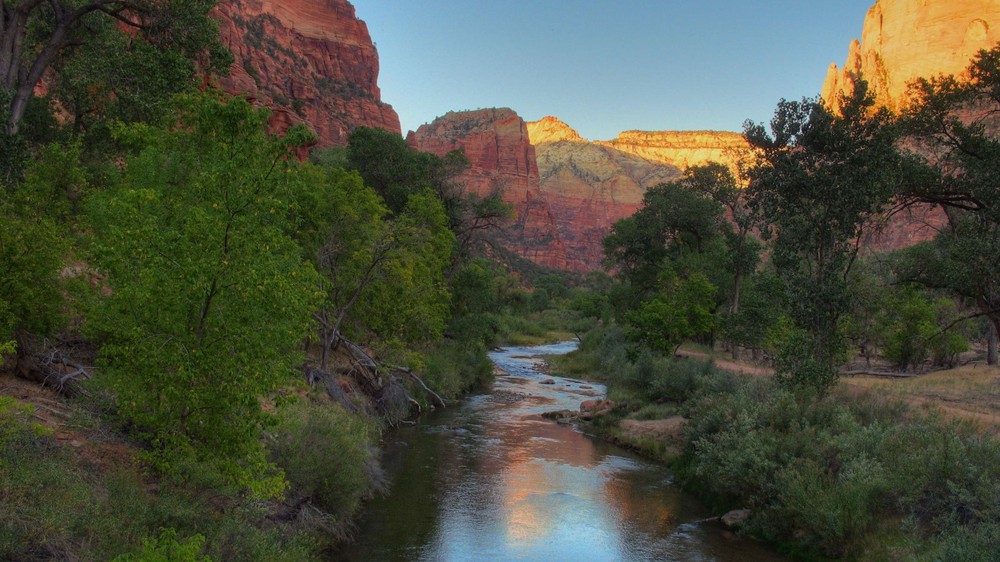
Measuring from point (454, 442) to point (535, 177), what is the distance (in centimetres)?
16949

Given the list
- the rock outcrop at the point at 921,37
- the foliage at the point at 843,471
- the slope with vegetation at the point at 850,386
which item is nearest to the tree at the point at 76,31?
the foliage at the point at 843,471

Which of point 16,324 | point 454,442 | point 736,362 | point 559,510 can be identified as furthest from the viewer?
point 736,362

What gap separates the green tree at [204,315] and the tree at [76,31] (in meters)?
6.54

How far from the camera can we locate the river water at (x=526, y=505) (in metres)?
13.9

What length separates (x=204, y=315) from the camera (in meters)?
8.62

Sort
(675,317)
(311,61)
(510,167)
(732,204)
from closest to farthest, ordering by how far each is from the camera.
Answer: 1. (675,317)
2. (732,204)
3. (311,61)
4. (510,167)

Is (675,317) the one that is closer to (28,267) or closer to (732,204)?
(732,204)

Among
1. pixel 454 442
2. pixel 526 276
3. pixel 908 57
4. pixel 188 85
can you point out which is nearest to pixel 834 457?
pixel 454 442

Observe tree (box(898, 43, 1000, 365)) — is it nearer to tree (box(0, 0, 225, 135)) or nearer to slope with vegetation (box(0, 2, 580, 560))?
slope with vegetation (box(0, 2, 580, 560))

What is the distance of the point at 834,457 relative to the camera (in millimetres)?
15781

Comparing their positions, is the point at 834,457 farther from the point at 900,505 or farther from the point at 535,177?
the point at 535,177

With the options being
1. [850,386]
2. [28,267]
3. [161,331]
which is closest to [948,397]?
[850,386]

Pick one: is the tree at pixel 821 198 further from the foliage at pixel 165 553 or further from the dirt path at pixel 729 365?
the foliage at pixel 165 553

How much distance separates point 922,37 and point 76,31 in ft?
442
